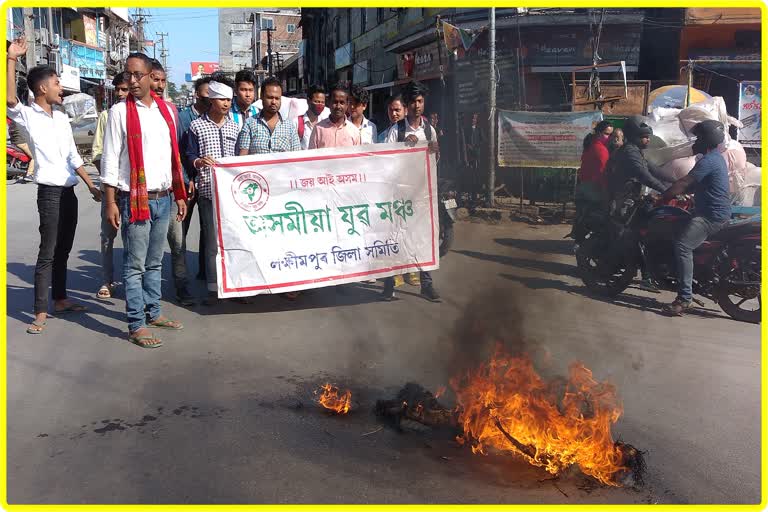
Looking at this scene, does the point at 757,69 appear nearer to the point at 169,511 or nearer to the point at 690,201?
the point at 690,201

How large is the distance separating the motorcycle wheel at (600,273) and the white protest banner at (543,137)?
4.85m

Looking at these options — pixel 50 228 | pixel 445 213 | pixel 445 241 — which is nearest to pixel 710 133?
pixel 445 213

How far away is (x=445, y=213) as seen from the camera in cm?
Answer: 817

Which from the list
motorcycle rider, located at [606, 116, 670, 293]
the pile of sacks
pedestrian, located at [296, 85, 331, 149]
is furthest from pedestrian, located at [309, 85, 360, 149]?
the pile of sacks

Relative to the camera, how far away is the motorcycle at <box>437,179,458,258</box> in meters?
8.00

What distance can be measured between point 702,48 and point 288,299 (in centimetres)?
1650

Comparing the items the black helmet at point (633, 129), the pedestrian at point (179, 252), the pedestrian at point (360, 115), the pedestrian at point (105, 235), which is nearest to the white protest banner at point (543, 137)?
the black helmet at point (633, 129)

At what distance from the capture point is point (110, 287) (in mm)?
6867

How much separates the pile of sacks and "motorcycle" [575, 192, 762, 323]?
3.26 ft

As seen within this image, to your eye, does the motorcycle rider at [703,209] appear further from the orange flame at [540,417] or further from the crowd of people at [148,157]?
the orange flame at [540,417]

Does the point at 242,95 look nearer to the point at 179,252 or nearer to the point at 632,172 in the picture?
the point at 179,252

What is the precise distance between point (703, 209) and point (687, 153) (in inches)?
101

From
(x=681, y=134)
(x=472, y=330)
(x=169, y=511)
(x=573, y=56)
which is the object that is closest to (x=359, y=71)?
(x=573, y=56)

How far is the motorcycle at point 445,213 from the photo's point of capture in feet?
26.2
